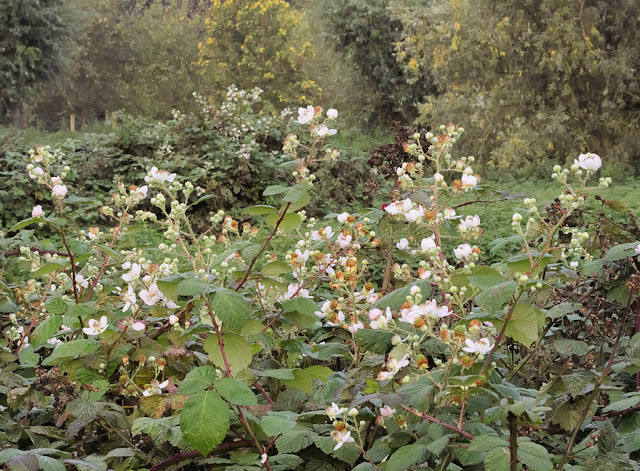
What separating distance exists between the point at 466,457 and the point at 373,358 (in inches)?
13.2

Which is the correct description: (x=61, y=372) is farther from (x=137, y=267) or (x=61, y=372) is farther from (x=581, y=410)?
(x=581, y=410)

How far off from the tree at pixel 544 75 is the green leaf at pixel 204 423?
10301mm

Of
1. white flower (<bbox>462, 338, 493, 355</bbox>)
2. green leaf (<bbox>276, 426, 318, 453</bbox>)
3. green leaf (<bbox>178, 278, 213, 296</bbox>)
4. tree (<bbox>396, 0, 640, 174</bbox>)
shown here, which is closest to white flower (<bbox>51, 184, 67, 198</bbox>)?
green leaf (<bbox>178, 278, 213, 296</bbox>)

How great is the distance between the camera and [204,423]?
1.16 metres

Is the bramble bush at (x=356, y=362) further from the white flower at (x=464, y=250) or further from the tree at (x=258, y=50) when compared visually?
the tree at (x=258, y=50)

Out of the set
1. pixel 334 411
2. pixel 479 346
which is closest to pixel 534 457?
pixel 479 346

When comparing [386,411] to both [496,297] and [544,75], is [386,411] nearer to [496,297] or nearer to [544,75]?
[496,297]

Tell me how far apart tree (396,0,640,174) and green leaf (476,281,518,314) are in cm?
1019

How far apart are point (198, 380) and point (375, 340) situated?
0.35m

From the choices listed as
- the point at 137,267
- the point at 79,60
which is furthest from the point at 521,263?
the point at 79,60

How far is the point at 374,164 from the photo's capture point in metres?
2.19

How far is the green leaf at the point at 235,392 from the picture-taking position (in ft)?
3.90

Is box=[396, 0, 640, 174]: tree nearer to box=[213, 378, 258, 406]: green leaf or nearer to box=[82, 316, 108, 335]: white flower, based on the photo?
box=[82, 316, 108, 335]: white flower

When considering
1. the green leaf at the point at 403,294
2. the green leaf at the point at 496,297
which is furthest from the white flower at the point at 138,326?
the green leaf at the point at 496,297
